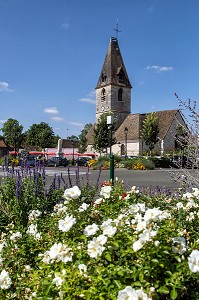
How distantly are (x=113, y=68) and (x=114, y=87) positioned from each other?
157 inches

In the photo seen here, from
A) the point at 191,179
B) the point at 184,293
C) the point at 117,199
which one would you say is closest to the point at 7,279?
the point at 184,293

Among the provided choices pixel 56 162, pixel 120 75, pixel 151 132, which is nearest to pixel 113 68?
pixel 120 75

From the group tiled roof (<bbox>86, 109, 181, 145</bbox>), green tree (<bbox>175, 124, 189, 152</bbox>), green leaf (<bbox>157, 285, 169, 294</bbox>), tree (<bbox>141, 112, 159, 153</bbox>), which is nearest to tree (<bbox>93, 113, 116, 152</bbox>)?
Result: tree (<bbox>141, 112, 159, 153</bbox>)

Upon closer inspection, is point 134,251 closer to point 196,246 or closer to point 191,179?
point 196,246

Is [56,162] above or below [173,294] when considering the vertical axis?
below

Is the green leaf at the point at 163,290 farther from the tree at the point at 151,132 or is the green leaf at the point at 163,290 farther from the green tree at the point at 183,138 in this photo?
the tree at the point at 151,132

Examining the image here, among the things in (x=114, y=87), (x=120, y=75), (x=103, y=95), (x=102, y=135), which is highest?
(x=120, y=75)

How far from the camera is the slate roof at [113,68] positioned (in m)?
65.8

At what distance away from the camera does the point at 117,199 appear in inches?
150

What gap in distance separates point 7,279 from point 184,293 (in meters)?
1.24

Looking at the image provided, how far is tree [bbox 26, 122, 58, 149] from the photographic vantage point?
88.3m

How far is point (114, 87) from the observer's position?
65.2 m

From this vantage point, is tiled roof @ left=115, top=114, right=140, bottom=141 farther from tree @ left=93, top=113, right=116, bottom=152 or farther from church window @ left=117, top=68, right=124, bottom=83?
tree @ left=93, top=113, right=116, bottom=152

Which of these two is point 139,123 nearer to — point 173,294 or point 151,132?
point 151,132
